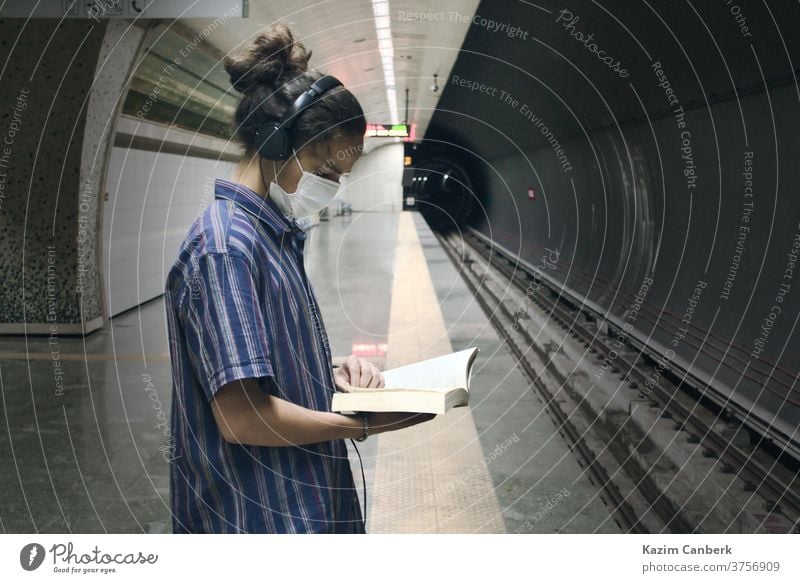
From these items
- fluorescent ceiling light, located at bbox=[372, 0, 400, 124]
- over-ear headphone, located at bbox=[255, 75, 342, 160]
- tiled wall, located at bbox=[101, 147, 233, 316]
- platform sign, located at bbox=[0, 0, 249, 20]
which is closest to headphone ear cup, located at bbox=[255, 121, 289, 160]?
over-ear headphone, located at bbox=[255, 75, 342, 160]

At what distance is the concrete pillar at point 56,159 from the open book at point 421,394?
15.0 feet

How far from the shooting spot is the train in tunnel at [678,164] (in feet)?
15.2

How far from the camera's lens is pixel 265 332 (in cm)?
146

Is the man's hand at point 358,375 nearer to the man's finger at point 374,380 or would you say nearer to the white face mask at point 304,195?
the man's finger at point 374,380

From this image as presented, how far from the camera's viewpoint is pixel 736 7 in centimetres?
407

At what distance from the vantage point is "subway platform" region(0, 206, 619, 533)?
140 inches

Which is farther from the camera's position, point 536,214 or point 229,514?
point 536,214

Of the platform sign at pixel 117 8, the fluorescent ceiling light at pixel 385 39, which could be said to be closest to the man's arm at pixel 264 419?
the platform sign at pixel 117 8

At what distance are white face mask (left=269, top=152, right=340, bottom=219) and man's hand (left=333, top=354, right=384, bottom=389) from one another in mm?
289

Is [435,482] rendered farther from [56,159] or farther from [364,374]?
[56,159]

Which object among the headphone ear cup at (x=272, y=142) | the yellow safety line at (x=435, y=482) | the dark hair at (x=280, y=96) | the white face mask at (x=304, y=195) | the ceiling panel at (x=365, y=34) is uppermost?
the ceiling panel at (x=365, y=34)

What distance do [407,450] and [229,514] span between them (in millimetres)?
2688
